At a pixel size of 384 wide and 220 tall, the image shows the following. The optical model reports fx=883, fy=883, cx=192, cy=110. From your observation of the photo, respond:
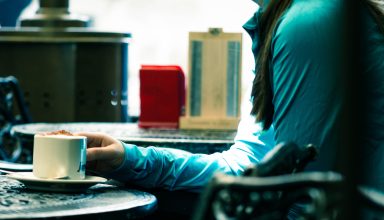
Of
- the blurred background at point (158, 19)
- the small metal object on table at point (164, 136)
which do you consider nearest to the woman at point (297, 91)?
the small metal object on table at point (164, 136)

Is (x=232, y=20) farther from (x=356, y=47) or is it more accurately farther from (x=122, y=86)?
(x=356, y=47)

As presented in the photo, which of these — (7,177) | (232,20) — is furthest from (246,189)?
(232,20)

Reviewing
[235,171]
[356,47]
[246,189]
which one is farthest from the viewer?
[235,171]

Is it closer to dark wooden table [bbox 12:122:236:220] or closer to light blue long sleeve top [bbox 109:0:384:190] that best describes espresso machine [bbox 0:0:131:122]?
dark wooden table [bbox 12:122:236:220]

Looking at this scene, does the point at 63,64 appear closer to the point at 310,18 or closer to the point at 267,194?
the point at 310,18

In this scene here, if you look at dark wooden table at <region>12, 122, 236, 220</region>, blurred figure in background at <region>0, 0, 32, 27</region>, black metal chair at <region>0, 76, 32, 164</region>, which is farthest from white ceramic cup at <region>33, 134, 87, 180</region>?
blurred figure in background at <region>0, 0, 32, 27</region>

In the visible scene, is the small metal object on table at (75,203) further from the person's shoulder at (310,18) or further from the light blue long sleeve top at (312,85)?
the person's shoulder at (310,18)

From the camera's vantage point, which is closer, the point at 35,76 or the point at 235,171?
the point at 235,171

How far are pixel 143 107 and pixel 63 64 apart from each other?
71.2 inches

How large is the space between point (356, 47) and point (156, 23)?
261 inches

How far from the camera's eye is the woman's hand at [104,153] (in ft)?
5.66

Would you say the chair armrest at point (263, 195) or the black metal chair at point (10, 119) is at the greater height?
the chair armrest at point (263, 195)

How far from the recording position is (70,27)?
506 cm

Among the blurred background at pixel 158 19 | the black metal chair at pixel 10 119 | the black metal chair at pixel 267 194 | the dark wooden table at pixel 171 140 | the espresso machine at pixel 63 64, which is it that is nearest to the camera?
the black metal chair at pixel 267 194
